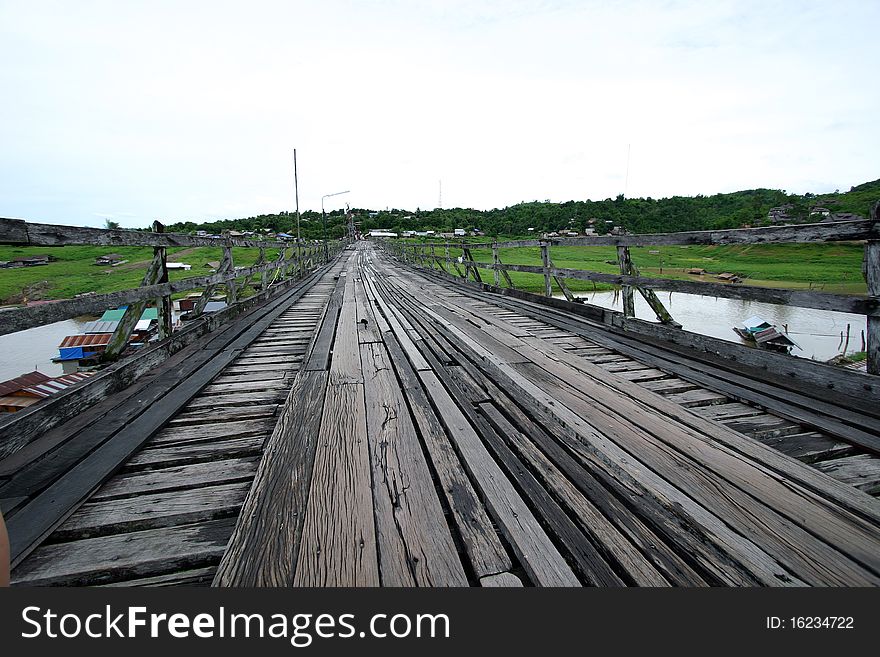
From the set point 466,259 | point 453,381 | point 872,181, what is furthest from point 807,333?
point 872,181

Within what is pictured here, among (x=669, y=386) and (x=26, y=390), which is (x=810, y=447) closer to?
(x=669, y=386)

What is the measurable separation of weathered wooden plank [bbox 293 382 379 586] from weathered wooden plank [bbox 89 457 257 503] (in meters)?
0.35

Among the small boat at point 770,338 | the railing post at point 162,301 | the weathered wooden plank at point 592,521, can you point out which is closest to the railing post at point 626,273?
the weathered wooden plank at point 592,521

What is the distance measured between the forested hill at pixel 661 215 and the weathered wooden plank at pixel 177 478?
50.7 meters

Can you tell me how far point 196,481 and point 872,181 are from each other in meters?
106

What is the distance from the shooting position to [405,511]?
4.97 ft

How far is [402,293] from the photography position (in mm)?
8898

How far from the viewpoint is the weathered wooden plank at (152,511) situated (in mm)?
1440

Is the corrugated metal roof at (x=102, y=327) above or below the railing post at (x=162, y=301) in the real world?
below

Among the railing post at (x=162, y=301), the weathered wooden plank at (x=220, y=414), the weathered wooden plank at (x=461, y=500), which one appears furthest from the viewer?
the railing post at (x=162, y=301)

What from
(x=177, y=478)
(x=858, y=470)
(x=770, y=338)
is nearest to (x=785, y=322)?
(x=770, y=338)

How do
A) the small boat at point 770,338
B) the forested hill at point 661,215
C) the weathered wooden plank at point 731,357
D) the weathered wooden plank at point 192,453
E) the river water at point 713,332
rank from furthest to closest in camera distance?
1. the forested hill at point 661,215
2. the river water at point 713,332
3. the small boat at point 770,338
4. the weathered wooden plank at point 731,357
5. the weathered wooden plank at point 192,453

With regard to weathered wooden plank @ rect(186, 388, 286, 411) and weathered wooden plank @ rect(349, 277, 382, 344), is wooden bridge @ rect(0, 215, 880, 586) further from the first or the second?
weathered wooden plank @ rect(349, 277, 382, 344)

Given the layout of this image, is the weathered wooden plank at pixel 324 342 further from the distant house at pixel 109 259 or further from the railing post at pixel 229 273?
the distant house at pixel 109 259
